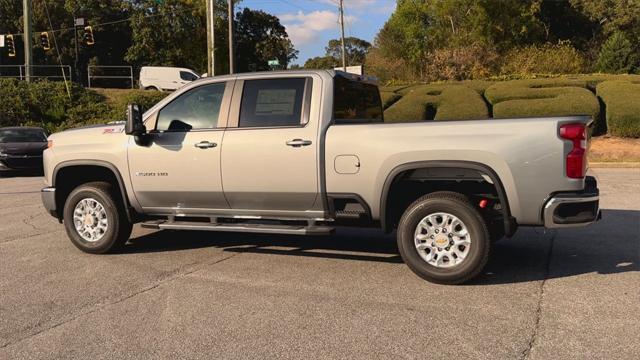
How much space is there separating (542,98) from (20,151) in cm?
1646

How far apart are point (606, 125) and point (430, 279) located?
15583 mm

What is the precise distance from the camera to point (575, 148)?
16.3 ft

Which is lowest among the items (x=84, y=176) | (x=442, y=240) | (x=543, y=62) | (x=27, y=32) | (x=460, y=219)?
(x=442, y=240)

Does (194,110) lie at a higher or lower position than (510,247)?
higher

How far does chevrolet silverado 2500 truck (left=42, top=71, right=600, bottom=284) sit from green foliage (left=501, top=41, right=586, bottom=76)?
25585 mm

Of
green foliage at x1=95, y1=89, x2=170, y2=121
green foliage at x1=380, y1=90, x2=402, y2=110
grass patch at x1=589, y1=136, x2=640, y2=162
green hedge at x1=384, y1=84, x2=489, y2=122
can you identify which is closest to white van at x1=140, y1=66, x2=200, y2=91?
green foliage at x1=95, y1=89, x2=170, y2=121

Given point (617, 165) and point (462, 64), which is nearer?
point (617, 165)

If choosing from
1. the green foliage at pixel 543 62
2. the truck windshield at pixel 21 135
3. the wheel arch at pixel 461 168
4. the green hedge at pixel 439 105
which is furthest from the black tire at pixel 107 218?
the green foliage at pixel 543 62

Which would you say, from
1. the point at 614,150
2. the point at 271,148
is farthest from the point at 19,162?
the point at 614,150

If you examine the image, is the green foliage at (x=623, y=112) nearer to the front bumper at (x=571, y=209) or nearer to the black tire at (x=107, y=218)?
the front bumper at (x=571, y=209)

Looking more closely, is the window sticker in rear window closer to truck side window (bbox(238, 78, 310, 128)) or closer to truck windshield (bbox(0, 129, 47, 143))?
truck side window (bbox(238, 78, 310, 128))

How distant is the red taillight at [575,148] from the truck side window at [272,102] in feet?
8.19

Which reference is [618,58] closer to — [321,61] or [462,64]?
[462,64]

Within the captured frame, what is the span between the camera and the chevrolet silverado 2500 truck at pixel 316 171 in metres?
5.09
